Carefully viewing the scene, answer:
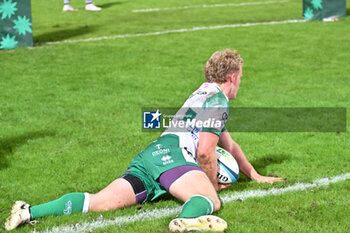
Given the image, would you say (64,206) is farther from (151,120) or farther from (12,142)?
(151,120)

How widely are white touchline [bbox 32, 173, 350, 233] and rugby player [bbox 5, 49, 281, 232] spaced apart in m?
0.19

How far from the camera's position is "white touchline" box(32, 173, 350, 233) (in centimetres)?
475

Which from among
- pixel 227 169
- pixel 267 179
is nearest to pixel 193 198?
pixel 227 169

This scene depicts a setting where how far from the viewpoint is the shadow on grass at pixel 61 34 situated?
52.6 feet

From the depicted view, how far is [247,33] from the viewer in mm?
16203

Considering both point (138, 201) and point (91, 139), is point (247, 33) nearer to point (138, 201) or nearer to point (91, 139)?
point (91, 139)

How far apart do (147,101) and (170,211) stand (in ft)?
16.0

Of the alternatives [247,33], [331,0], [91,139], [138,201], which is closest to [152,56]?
[247,33]

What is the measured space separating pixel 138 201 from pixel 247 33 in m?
11.7

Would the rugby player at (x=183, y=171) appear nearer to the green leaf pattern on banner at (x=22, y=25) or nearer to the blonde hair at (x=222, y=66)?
the blonde hair at (x=222, y=66)

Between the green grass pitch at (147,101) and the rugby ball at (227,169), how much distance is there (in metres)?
0.12

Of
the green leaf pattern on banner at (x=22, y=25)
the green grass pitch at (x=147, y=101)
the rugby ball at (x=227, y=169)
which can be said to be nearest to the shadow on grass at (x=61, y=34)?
the green grass pitch at (x=147, y=101)

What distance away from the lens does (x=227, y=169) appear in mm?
5738

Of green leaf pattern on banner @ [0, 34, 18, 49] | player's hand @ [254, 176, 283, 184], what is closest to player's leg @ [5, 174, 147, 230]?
player's hand @ [254, 176, 283, 184]
